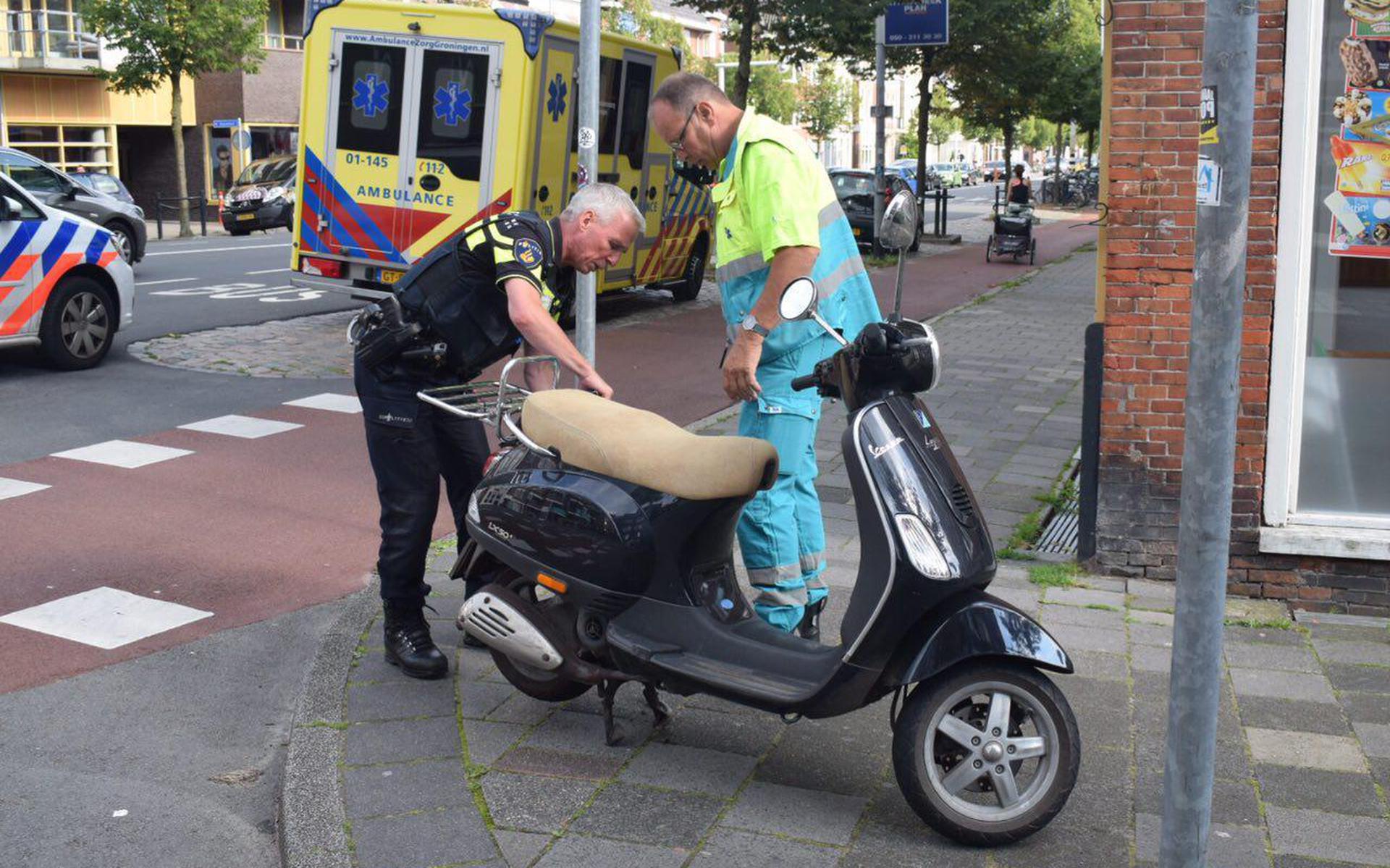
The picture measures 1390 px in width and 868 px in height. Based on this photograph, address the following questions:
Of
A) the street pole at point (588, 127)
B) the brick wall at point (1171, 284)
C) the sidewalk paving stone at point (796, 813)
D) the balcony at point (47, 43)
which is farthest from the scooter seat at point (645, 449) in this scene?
the balcony at point (47, 43)

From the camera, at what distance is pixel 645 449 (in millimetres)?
4062

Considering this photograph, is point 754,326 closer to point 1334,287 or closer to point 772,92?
point 1334,287

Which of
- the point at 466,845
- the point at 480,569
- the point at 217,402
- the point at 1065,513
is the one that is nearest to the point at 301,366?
the point at 217,402

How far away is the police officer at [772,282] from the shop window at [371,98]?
840cm

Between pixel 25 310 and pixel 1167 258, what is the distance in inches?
335

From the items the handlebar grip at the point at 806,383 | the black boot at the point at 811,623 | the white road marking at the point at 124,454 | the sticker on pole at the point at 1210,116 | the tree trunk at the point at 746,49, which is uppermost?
the tree trunk at the point at 746,49

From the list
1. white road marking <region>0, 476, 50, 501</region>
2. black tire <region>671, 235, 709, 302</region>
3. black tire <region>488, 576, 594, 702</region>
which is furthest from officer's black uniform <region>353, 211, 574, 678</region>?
black tire <region>671, 235, 709, 302</region>

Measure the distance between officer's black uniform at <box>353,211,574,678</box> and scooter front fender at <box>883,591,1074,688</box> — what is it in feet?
5.35

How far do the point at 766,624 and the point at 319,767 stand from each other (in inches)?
52.9

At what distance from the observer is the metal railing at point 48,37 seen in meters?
36.4

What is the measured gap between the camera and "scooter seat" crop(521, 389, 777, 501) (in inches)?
156

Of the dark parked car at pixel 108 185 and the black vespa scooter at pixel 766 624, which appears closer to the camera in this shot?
the black vespa scooter at pixel 766 624

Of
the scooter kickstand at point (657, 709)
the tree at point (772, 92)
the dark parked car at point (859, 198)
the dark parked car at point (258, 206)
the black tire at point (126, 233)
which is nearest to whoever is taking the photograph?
the scooter kickstand at point (657, 709)

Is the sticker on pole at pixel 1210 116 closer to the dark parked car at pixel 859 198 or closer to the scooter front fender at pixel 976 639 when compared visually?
the scooter front fender at pixel 976 639
